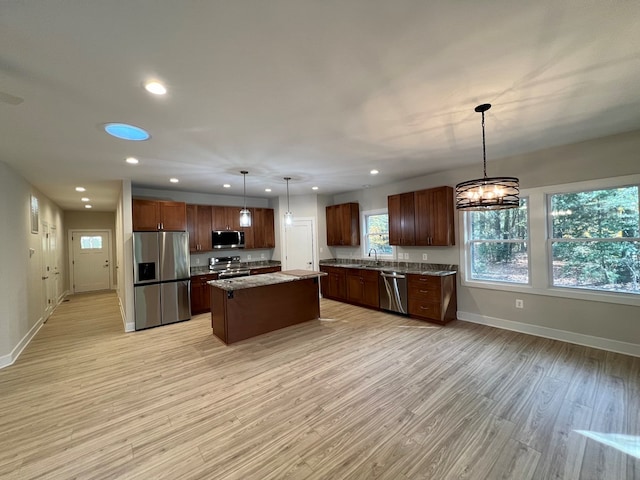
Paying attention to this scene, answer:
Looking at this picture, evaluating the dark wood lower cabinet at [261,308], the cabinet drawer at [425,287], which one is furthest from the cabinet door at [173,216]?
the cabinet drawer at [425,287]

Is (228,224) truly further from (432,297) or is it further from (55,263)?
(432,297)

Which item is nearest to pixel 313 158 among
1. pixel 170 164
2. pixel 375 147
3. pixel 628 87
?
pixel 375 147

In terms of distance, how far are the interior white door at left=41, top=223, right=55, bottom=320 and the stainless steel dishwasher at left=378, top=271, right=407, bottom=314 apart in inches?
269

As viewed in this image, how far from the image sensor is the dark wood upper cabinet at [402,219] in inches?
203

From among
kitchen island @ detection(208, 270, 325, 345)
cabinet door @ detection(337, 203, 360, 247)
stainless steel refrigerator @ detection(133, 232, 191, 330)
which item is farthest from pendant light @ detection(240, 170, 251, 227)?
cabinet door @ detection(337, 203, 360, 247)

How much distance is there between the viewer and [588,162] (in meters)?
3.46

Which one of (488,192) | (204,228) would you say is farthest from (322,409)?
(204,228)

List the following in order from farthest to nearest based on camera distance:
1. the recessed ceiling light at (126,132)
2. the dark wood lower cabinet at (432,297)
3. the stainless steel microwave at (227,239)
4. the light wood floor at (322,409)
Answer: the stainless steel microwave at (227,239) < the dark wood lower cabinet at (432,297) < the recessed ceiling light at (126,132) < the light wood floor at (322,409)

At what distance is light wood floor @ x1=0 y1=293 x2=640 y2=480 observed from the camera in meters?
1.80

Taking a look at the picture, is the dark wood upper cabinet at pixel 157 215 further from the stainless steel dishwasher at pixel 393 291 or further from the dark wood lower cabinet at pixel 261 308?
the stainless steel dishwasher at pixel 393 291

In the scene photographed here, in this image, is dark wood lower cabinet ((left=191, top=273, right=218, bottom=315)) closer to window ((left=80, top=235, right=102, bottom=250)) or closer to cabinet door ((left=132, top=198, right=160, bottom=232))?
cabinet door ((left=132, top=198, right=160, bottom=232))

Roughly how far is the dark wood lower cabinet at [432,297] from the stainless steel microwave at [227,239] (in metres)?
4.19

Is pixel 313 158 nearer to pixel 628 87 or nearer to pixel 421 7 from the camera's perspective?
pixel 421 7

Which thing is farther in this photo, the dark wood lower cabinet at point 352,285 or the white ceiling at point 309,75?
the dark wood lower cabinet at point 352,285
